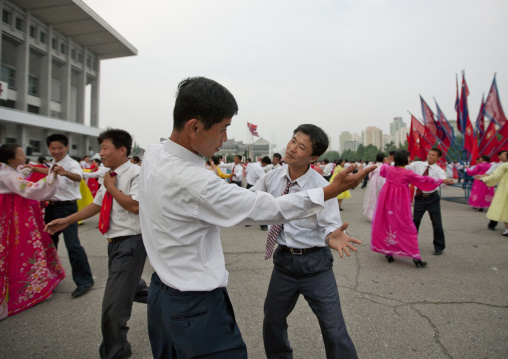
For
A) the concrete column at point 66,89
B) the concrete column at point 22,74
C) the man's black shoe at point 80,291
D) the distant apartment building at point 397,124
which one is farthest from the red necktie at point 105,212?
the distant apartment building at point 397,124

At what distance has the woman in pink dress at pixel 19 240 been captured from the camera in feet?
10.3

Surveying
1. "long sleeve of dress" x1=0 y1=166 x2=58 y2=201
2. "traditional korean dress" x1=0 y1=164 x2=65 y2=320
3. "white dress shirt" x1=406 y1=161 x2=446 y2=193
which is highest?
"white dress shirt" x1=406 y1=161 x2=446 y2=193

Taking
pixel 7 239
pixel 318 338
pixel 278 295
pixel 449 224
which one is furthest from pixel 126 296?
pixel 449 224

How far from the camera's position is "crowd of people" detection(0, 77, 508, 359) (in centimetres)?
114

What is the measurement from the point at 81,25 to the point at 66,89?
7516mm

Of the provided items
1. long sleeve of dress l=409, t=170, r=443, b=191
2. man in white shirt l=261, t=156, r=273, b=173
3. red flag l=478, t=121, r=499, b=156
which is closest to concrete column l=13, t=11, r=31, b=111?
man in white shirt l=261, t=156, r=273, b=173

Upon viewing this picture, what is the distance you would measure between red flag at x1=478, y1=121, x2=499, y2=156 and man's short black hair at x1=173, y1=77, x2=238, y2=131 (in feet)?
44.2

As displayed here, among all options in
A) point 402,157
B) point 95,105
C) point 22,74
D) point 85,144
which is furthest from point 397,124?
A: point 402,157

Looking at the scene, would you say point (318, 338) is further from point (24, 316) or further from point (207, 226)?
point (24, 316)

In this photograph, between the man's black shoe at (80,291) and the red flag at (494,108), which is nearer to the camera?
the man's black shoe at (80,291)

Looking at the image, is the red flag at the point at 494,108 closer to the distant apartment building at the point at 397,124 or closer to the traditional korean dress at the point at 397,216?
the traditional korean dress at the point at 397,216

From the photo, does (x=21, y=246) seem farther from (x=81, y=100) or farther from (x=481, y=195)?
(x=81, y=100)

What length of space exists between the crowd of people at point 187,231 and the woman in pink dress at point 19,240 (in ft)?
0.04

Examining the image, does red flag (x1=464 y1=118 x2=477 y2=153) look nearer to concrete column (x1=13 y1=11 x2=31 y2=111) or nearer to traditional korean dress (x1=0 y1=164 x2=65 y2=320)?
traditional korean dress (x1=0 y1=164 x2=65 y2=320)
